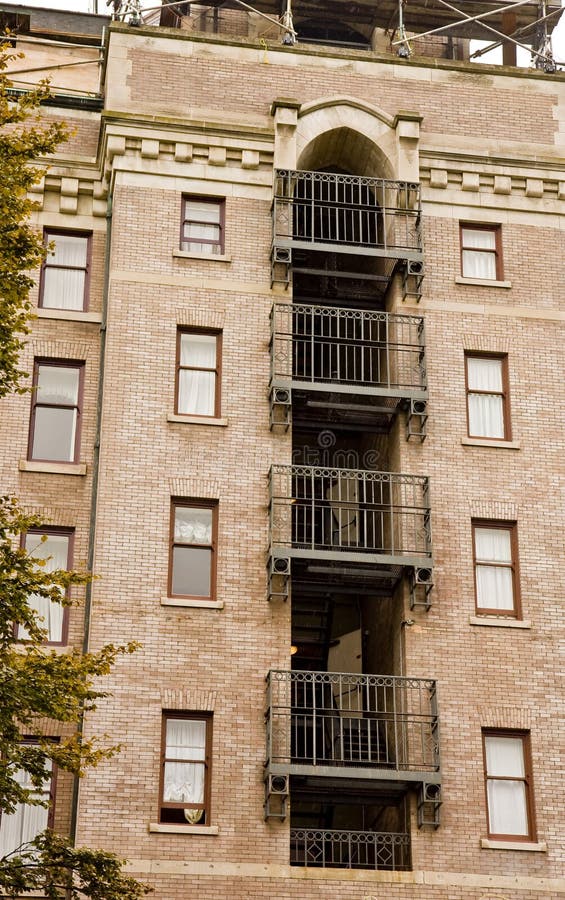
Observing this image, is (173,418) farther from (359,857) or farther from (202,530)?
(359,857)

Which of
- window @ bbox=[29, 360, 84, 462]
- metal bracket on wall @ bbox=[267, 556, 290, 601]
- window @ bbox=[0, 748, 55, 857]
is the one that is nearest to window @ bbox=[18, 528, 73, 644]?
window @ bbox=[29, 360, 84, 462]

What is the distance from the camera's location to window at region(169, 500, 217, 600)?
29750 mm

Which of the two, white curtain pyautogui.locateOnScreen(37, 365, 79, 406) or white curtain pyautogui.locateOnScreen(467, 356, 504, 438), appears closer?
white curtain pyautogui.locateOnScreen(37, 365, 79, 406)

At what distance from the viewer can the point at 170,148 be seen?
33.2 m

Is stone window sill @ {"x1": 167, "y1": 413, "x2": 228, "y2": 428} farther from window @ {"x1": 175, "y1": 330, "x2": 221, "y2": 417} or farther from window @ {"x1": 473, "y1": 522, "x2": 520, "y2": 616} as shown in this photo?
window @ {"x1": 473, "y1": 522, "x2": 520, "y2": 616}

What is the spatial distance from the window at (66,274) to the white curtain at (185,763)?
9443 mm

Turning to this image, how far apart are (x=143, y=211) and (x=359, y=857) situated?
13697mm

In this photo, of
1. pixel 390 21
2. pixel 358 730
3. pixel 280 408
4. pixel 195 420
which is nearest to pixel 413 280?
pixel 280 408

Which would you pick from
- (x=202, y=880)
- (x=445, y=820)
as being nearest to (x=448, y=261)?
(x=445, y=820)

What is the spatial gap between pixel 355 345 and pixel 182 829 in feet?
34.4

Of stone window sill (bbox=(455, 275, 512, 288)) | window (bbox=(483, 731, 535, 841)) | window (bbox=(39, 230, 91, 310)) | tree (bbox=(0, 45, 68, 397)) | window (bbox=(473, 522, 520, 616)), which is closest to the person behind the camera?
tree (bbox=(0, 45, 68, 397))

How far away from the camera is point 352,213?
3431cm

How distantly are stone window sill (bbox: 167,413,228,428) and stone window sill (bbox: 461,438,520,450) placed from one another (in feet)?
16.1

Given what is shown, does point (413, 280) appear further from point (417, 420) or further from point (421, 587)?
point (421, 587)
